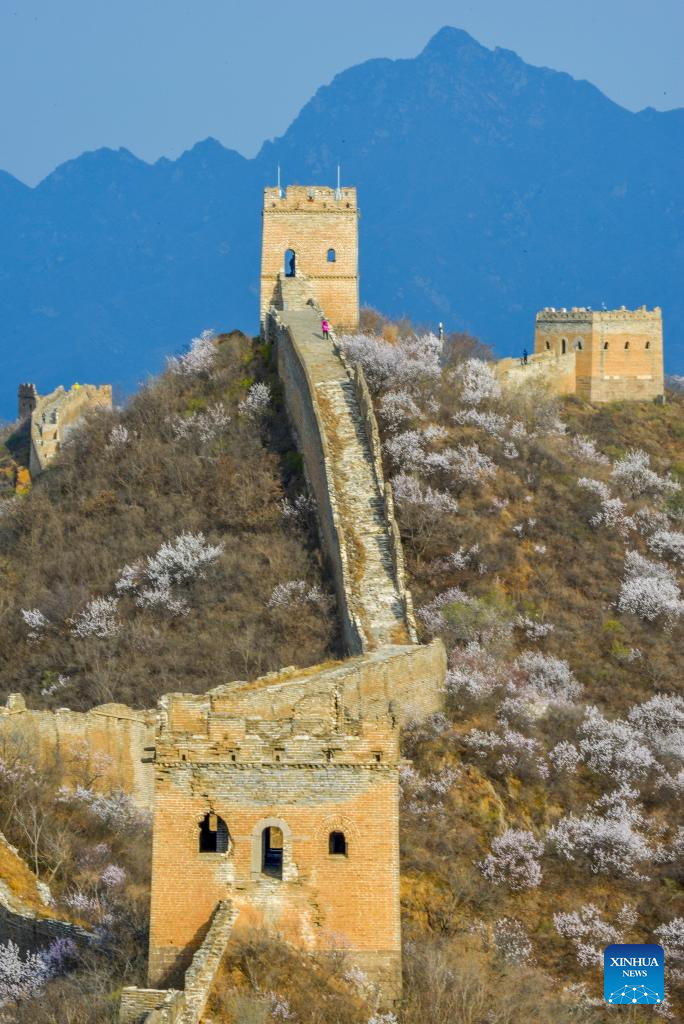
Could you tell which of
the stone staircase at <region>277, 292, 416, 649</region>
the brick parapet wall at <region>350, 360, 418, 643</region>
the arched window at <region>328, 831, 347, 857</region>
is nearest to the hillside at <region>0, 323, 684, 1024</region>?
the brick parapet wall at <region>350, 360, 418, 643</region>

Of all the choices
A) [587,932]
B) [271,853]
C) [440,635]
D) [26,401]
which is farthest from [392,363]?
[26,401]

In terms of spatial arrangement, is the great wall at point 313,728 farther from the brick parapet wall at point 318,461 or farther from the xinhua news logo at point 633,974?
the xinhua news logo at point 633,974

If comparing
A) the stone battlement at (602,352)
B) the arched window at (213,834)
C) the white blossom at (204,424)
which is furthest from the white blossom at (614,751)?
the stone battlement at (602,352)

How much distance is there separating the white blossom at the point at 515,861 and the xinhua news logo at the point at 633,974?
233 cm

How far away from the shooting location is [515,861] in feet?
103

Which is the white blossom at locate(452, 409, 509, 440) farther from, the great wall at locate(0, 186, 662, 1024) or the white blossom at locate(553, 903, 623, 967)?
the white blossom at locate(553, 903, 623, 967)

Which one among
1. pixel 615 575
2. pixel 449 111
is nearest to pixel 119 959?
pixel 615 575

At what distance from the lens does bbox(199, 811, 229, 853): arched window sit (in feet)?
66.4

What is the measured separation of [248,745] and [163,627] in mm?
21705

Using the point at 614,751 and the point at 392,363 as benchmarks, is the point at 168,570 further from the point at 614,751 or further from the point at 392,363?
the point at 614,751

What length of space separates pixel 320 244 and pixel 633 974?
31389 mm

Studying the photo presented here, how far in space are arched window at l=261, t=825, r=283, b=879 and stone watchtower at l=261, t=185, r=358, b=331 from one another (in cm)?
3433

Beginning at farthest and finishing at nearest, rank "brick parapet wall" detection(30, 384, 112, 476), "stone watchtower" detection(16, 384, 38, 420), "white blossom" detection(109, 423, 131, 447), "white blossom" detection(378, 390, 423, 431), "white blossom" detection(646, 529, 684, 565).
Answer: "stone watchtower" detection(16, 384, 38, 420) < "brick parapet wall" detection(30, 384, 112, 476) < "white blossom" detection(109, 423, 131, 447) < "white blossom" detection(378, 390, 423, 431) < "white blossom" detection(646, 529, 684, 565)

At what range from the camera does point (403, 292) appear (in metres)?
147
